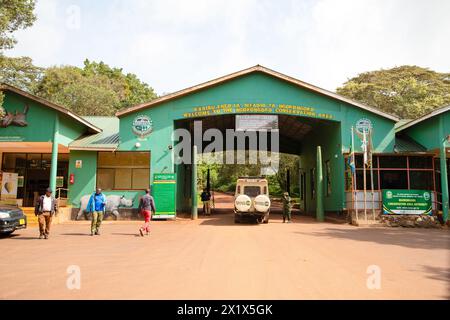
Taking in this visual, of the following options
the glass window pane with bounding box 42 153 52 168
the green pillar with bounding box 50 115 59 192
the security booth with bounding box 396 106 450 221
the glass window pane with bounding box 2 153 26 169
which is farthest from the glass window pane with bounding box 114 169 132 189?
the security booth with bounding box 396 106 450 221

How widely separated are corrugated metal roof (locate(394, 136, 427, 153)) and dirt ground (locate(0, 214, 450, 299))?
9278 millimetres

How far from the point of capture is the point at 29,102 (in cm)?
1984

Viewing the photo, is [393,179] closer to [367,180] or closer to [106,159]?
[367,180]

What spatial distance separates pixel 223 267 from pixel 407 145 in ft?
58.6

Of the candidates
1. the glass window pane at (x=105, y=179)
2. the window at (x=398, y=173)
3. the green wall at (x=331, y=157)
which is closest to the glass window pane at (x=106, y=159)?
the glass window pane at (x=105, y=179)

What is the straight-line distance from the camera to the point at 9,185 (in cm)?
2295

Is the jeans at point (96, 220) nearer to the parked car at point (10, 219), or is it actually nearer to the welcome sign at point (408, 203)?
the parked car at point (10, 219)

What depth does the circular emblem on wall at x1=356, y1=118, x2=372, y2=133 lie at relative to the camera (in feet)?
69.3

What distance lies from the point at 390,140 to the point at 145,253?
55.3ft

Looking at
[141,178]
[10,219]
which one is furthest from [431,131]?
[10,219]

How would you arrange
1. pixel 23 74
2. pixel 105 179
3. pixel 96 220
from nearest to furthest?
pixel 96 220, pixel 105 179, pixel 23 74
